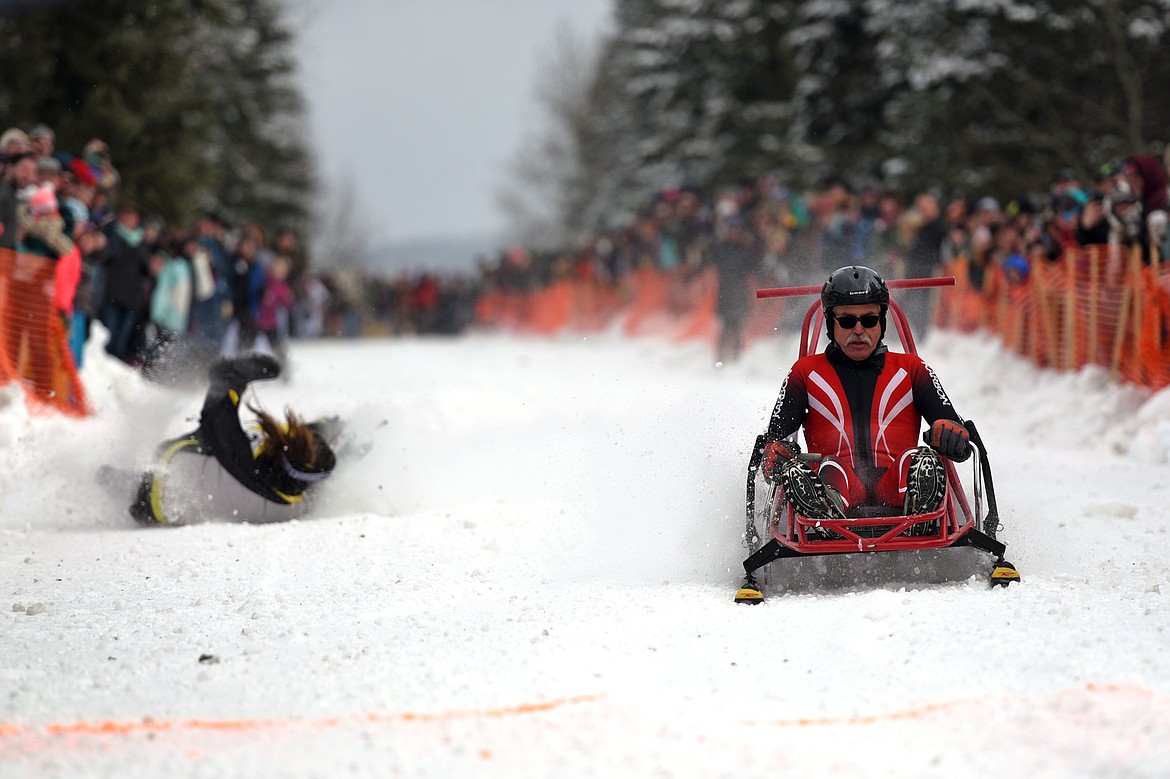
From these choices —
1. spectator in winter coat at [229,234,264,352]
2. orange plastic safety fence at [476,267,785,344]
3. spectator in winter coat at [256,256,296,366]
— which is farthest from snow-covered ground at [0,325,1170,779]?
orange plastic safety fence at [476,267,785,344]

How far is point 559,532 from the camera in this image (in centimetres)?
782

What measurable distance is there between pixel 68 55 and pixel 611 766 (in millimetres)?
19296

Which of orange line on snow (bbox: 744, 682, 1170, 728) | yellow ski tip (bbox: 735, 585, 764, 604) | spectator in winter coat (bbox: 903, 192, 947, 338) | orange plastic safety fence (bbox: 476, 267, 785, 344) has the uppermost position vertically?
spectator in winter coat (bbox: 903, 192, 947, 338)

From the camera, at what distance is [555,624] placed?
5605 mm

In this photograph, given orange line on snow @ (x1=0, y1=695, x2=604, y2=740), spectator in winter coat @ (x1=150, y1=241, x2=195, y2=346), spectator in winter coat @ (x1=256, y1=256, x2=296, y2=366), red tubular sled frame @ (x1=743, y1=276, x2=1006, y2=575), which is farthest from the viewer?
spectator in winter coat @ (x1=256, y1=256, x2=296, y2=366)

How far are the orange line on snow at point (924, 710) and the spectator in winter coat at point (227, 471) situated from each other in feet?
15.4

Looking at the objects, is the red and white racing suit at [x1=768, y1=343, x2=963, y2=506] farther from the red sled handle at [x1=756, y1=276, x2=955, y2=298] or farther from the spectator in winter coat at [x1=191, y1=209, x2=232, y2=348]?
the spectator in winter coat at [x1=191, y1=209, x2=232, y2=348]

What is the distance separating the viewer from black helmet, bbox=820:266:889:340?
6520 millimetres

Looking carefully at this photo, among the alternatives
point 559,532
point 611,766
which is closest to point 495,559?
point 559,532

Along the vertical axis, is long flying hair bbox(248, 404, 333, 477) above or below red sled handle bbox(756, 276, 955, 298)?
below

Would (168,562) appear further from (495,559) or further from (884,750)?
(884,750)

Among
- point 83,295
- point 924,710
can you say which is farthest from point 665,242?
point 924,710

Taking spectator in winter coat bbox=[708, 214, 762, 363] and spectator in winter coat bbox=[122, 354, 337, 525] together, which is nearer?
spectator in winter coat bbox=[122, 354, 337, 525]

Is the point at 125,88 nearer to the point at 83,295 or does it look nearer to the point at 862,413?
the point at 83,295
